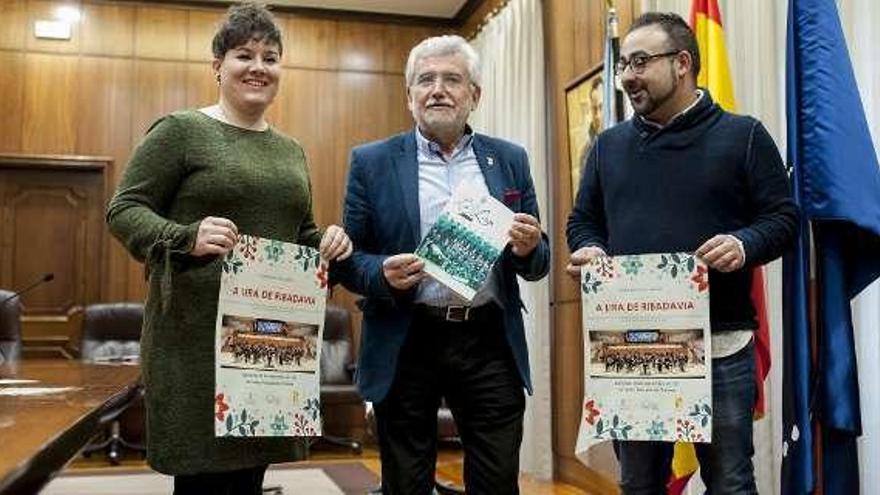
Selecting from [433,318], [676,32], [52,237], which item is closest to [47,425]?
[433,318]

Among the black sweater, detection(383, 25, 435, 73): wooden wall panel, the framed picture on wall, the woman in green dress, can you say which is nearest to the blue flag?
the black sweater

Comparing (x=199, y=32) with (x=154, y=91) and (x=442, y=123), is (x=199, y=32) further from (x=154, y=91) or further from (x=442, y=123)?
(x=442, y=123)

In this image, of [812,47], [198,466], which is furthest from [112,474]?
[812,47]

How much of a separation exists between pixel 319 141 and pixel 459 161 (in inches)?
215

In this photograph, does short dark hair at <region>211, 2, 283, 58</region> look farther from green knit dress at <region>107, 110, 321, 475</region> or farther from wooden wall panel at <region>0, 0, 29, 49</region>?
wooden wall panel at <region>0, 0, 29, 49</region>

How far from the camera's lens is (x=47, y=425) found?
1.18m

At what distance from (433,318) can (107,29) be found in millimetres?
6033

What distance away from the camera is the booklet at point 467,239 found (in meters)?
1.78

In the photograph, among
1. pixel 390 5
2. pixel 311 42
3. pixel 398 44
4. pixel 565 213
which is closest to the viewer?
pixel 565 213

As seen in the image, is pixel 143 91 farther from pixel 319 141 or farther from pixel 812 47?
pixel 812 47

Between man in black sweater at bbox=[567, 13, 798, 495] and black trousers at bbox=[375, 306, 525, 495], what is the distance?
0.25 m

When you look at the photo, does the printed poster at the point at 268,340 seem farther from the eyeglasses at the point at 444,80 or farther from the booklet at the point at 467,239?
the eyeglasses at the point at 444,80

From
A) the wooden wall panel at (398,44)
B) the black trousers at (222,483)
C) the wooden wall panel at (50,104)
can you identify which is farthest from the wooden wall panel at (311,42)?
the black trousers at (222,483)

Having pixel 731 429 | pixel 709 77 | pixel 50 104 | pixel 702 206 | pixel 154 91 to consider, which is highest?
pixel 154 91
